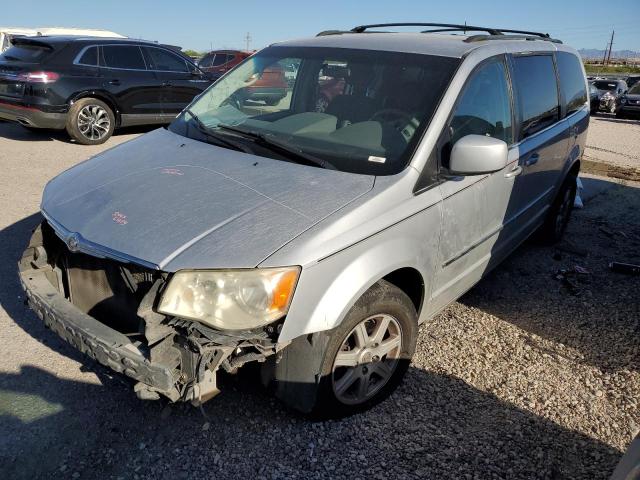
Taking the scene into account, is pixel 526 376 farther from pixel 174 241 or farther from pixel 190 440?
pixel 174 241

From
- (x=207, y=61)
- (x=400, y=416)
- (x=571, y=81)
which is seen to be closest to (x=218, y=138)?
(x=400, y=416)

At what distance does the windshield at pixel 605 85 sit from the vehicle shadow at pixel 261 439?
22817mm

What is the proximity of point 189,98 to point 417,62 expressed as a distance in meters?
8.00

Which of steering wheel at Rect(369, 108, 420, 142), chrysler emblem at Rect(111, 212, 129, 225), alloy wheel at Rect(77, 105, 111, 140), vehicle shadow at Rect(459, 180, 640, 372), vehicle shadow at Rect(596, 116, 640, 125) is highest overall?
steering wheel at Rect(369, 108, 420, 142)

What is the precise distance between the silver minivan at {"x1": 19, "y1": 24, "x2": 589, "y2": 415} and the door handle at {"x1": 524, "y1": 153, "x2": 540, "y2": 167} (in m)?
0.02

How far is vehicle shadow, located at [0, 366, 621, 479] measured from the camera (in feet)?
7.82

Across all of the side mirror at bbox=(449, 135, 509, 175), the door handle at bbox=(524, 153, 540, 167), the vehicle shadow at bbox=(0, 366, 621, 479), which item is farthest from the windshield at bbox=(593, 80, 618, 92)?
the vehicle shadow at bbox=(0, 366, 621, 479)

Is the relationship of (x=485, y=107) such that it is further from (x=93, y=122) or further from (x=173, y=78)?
(x=173, y=78)

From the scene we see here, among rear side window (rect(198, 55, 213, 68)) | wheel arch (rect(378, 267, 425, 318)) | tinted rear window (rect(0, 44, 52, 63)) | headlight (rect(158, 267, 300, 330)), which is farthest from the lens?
rear side window (rect(198, 55, 213, 68))

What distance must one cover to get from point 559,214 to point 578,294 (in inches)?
43.9

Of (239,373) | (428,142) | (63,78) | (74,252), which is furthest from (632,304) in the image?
(63,78)

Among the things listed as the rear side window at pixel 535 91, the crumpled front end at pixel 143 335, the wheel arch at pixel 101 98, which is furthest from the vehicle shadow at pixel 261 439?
the wheel arch at pixel 101 98

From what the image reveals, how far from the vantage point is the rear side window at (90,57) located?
8.77 m

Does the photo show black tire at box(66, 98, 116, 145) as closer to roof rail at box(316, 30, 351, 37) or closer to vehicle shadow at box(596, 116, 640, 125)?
roof rail at box(316, 30, 351, 37)
